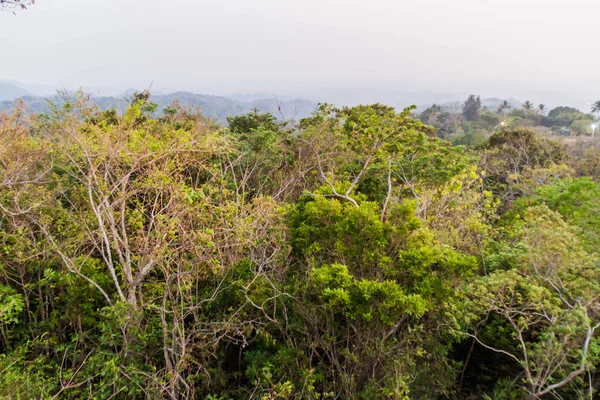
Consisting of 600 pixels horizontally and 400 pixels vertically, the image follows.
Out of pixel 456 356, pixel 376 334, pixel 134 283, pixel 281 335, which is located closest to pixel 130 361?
pixel 134 283

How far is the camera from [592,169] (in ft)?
49.8

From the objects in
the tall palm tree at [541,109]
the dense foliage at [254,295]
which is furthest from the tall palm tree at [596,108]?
the dense foliage at [254,295]

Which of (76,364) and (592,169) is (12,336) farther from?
(592,169)

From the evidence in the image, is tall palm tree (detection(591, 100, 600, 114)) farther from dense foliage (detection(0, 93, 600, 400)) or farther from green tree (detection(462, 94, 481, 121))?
dense foliage (detection(0, 93, 600, 400))

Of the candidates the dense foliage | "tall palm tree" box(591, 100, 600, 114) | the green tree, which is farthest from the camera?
the green tree

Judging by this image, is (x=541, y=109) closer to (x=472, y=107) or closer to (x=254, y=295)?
(x=472, y=107)

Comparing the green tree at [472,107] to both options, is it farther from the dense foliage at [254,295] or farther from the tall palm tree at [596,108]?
the dense foliage at [254,295]

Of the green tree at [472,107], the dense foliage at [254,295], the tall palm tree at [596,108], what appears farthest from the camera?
the green tree at [472,107]

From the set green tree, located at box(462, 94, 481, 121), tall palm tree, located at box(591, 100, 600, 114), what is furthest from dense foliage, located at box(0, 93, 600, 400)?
green tree, located at box(462, 94, 481, 121)

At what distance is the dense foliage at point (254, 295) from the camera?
13.8 feet

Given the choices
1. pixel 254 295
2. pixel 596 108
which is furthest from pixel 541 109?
pixel 254 295

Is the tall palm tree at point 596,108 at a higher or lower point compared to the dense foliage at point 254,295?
higher

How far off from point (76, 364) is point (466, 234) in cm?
871

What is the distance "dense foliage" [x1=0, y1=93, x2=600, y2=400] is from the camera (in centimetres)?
422
